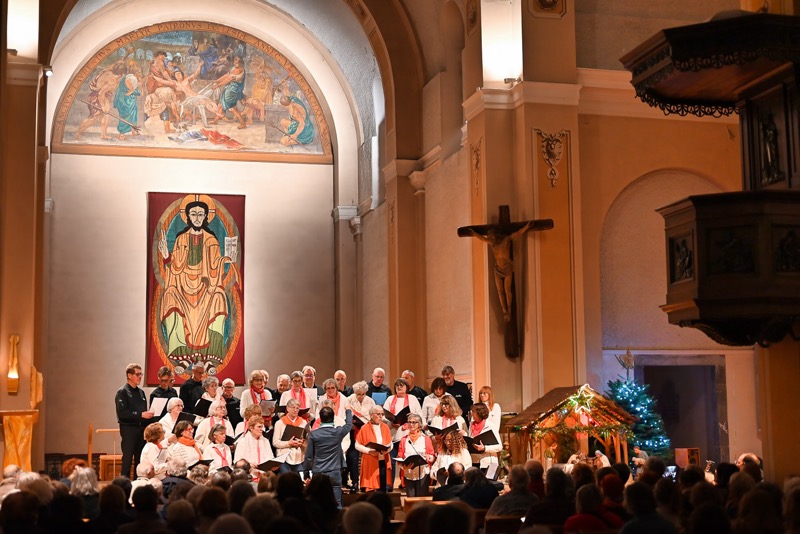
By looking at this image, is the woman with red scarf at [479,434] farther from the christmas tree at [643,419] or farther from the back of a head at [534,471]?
the back of a head at [534,471]

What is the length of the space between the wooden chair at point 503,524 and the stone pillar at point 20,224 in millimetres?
7757

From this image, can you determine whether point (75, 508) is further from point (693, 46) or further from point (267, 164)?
point (267, 164)

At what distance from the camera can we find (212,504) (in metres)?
6.25

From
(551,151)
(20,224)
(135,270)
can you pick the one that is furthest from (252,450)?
(135,270)

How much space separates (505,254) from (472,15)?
3712mm

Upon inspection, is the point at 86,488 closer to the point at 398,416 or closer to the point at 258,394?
the point at 398,416

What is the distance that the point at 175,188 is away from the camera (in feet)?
72.9

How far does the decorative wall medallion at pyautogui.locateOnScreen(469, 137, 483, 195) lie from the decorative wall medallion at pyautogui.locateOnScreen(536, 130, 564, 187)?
858mm

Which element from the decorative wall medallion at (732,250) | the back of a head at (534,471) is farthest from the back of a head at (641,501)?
the decorative wall medallion at (732,250)

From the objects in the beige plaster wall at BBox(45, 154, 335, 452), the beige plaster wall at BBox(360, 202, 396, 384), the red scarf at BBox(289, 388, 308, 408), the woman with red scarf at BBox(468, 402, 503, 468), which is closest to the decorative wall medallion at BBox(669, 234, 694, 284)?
the woman with red scarf at BBox(468, 402, 503, 468)

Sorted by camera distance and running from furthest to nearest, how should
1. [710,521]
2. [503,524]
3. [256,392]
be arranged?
[256,392]
[503,524]
[710,521]

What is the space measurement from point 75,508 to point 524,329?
9.09 meters

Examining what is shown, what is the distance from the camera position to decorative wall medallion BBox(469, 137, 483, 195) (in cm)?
1511

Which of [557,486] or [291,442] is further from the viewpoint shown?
[291,442]
